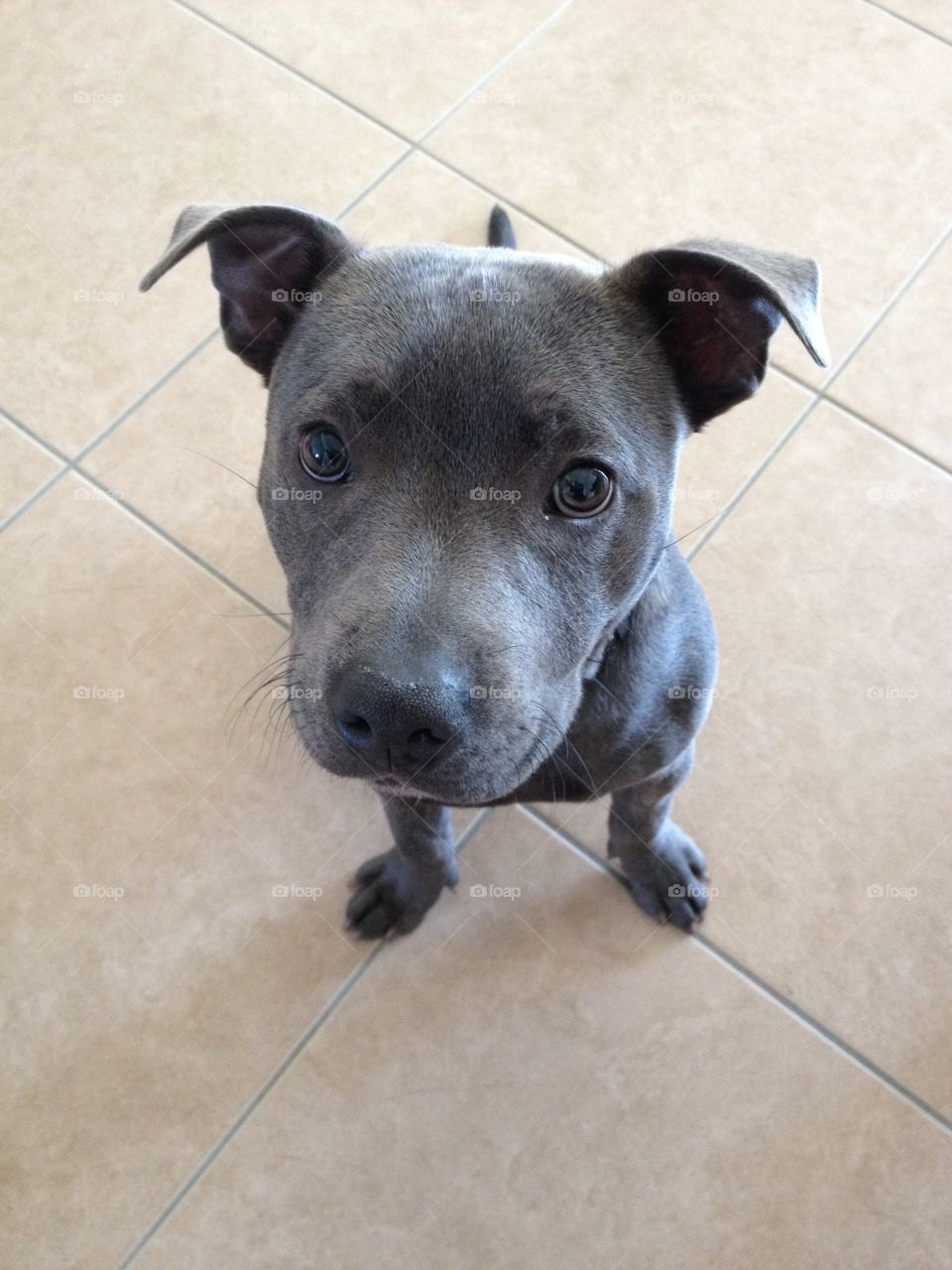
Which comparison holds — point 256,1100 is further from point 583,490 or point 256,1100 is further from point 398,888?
point 583,490

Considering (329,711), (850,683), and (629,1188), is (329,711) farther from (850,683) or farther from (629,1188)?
(850,683)

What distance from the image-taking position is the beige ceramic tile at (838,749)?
2309 millimetres

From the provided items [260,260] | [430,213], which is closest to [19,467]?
[430,213]

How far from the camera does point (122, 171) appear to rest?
322 centimetres

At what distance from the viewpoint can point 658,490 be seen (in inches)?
63.1

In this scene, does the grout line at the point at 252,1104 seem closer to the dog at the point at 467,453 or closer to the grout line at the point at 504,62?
the dog at the point at 467,453

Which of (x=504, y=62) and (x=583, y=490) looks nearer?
(x=583, y=490)

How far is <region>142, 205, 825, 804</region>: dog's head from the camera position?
140 centimetres

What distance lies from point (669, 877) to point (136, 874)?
114 cm

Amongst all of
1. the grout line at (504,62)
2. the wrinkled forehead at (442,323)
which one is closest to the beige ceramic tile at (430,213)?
the grout line at (504,62)

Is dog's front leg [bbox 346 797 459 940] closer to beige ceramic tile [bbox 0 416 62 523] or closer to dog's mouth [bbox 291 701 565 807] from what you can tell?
dog's mouth [bbox 291 701 565 807]

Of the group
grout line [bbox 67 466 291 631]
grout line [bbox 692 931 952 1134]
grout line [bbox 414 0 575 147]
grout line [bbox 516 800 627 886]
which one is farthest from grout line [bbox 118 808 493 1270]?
grout line [bbox 414 0 575 147]

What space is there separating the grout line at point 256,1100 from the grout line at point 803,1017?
1.60 ft

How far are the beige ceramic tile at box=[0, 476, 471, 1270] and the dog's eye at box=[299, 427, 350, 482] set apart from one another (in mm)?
1040
